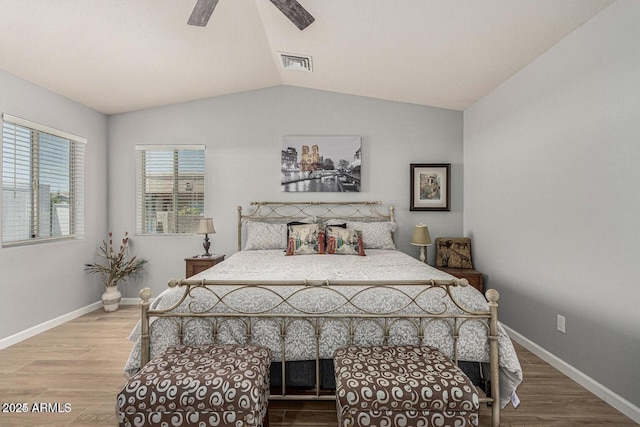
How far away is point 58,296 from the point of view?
3543 mm

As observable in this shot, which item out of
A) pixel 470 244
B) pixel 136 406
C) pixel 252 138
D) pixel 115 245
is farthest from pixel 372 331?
pixel 115 245

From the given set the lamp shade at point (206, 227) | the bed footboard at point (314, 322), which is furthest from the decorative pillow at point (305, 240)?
the bed footboard at point (314, 322)

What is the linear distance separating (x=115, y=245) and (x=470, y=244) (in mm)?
4447

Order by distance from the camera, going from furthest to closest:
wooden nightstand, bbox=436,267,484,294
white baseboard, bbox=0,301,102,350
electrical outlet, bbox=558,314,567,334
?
wooden nightstand, bbox=436,267,484,294
white baseboard, bbox=0,301,102,350
electrical outlet, bbox=558,314,567,334

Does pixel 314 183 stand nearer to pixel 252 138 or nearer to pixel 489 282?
pixel 252 138

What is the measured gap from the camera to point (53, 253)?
11.5 feet

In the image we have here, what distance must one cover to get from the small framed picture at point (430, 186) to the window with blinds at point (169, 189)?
2716 millimetres

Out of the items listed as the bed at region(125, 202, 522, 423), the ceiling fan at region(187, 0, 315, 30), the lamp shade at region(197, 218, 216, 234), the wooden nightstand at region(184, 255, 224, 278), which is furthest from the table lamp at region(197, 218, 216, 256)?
the ceiling fan at region(187, 0, 315, 30)

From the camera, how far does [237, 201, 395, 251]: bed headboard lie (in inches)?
165

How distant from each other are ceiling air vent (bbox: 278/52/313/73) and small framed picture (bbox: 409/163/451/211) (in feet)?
5.68

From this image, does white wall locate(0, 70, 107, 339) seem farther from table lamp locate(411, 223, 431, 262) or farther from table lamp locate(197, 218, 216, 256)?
table lamp locate(411, 223, 431, 262)

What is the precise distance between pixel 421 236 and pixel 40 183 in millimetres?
4086

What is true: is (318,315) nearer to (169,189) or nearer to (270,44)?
(270,44)

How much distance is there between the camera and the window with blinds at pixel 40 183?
9.91 ft
